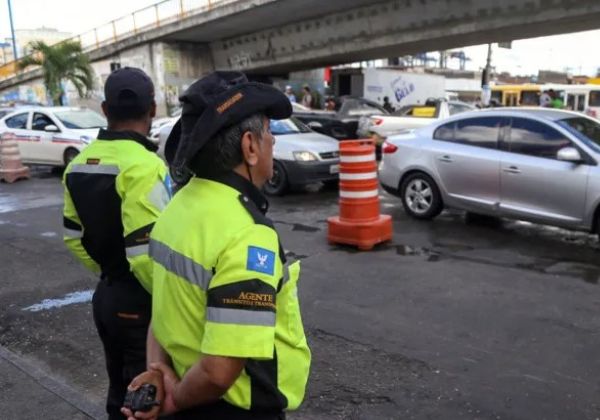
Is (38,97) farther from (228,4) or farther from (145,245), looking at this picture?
(145,245)

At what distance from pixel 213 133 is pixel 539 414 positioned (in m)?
2.74

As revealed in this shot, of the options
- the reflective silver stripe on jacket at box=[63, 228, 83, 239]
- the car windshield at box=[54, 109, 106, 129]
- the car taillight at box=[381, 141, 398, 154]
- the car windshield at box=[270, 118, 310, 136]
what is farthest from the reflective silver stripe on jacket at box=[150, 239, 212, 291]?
the car windshield at box=[54, 109, 106, 129]

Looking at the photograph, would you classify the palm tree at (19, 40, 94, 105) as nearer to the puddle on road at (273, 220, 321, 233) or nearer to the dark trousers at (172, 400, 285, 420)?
the puddle on road at (273, 220, 321, 233)

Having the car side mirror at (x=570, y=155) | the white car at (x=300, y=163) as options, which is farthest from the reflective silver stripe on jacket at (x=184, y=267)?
the white car at (x=300, y=163)

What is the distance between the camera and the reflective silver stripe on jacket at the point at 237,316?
1387 mm

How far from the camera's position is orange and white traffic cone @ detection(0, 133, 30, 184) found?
43.1ft

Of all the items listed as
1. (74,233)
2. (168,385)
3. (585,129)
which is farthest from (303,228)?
(168,385)

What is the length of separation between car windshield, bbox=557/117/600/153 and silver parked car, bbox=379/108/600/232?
12 millimetres

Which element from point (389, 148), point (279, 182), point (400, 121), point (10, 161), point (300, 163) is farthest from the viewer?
point (400, 121)

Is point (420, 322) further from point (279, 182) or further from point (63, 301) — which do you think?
point (279, 182)

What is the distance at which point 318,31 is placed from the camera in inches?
1081

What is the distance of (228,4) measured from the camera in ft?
84.0

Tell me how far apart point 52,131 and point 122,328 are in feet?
41.5

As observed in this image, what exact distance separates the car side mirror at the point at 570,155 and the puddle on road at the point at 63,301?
5.25 metres
